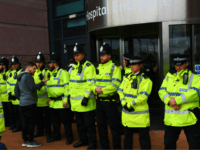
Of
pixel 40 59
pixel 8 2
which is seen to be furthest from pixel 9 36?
pixel 40 59

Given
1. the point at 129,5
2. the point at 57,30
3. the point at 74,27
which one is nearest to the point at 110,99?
the point at 129,5

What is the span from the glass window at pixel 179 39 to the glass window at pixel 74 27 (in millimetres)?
4862

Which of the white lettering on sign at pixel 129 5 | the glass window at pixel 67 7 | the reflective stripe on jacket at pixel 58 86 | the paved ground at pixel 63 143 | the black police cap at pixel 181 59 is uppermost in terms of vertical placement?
the glass window at pixel 67 7

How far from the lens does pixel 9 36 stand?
9.62m

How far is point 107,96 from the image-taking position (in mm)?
4312

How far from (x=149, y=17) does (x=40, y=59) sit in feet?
9.98

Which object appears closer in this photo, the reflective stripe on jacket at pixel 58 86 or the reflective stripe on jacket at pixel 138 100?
the reflective stripe on jacket at pixel 138 100

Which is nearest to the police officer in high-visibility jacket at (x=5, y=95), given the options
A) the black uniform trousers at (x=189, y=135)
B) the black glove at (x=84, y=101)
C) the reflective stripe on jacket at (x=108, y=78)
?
the black glove at (x=84, y=101)

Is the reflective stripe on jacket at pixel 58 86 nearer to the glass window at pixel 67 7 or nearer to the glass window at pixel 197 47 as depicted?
the glass window at pixel 197 47

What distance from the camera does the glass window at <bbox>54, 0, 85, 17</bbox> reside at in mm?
9555

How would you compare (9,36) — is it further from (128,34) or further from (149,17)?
(149,17)

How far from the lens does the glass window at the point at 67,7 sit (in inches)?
376

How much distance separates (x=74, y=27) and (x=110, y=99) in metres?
6.33

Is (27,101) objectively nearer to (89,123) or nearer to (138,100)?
(89,123)
